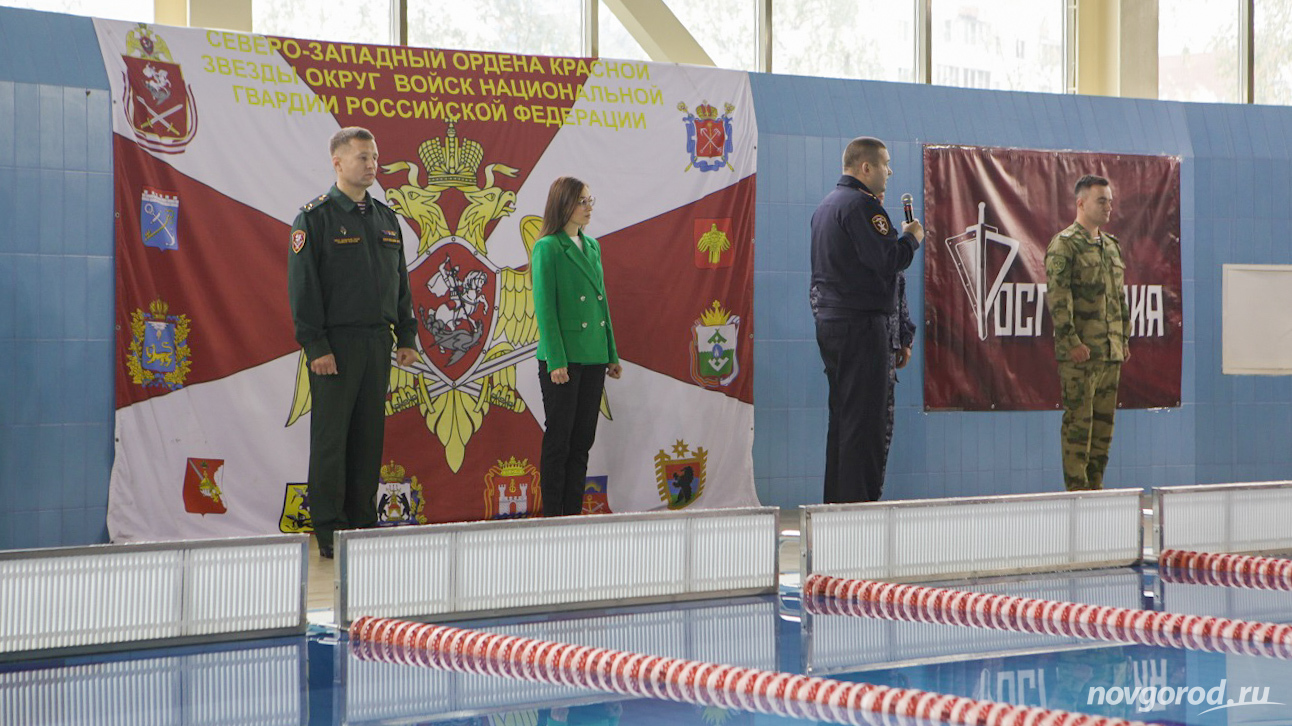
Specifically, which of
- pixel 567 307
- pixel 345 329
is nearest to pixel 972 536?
pixel 567 307

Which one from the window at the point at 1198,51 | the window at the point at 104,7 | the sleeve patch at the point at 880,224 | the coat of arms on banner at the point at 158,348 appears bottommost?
the coat of arms on banner at the point at 158,348

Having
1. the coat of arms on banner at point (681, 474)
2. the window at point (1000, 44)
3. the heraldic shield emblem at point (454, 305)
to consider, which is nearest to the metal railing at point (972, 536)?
the coat of arms on banner at point (681, 474)

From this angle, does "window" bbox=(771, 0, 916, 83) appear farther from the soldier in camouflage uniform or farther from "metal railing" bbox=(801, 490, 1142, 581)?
"metal railing" bbox=(801, 490, 1142, 581)

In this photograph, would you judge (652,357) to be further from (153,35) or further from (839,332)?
(153,35)

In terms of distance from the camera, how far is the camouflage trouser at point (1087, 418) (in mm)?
6637

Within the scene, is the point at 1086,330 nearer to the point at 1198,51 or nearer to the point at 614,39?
the point at 614,39

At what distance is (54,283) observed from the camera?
238 inches

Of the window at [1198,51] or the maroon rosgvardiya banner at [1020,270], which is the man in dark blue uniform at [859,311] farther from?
the window at [1198,51]

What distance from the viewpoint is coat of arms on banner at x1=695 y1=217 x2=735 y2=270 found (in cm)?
725

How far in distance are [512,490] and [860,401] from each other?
1.98m

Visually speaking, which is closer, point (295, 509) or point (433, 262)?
point (295, 509)

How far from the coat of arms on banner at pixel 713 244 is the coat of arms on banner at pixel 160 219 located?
258cm

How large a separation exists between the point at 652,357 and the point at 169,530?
2484 millimetres

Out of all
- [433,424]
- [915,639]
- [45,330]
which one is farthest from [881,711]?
[45,330]
